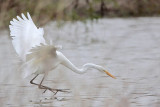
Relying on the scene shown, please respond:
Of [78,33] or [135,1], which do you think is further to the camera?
[135,1]

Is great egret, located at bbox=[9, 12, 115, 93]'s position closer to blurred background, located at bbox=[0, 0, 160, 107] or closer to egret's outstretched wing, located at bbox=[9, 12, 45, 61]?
egret's outstretched wing, located at bbox=[9, 12, 45, 61]

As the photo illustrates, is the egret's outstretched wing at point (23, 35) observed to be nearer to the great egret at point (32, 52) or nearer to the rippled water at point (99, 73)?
the great egret at point (32, 52)

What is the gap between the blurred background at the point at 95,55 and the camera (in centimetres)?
675

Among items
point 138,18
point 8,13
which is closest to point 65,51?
point 8,13

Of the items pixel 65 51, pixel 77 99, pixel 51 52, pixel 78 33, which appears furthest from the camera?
pixel 78 33

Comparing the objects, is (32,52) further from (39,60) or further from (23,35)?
(23,35)

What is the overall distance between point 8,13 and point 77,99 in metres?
7.01

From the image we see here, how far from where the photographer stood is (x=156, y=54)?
36.9ft

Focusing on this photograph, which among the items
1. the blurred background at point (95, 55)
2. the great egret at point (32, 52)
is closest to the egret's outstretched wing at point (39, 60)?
the great egret at point (32, 52)

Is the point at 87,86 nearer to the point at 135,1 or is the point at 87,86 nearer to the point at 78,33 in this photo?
the point at 78,33

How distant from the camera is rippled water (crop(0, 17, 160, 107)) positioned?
21.6ft

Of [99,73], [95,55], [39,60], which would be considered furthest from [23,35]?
[95,55]

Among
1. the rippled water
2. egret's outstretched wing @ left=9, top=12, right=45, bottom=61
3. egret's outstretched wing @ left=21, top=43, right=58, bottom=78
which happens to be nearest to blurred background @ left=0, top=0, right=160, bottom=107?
the rippled water

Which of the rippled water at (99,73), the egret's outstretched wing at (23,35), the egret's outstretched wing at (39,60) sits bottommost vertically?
the rippled water at (99,73)
